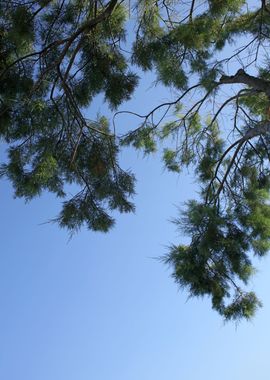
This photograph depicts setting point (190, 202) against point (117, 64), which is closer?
point (190, 202)

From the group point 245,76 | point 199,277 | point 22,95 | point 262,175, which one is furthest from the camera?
point 262,175

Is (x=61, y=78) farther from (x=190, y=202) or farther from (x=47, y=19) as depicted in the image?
(x=190, y=202)

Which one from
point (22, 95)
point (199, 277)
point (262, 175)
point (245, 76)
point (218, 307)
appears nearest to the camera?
point (199, 277)

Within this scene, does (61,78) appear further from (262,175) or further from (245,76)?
(262,175)

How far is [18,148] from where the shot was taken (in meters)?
4.36

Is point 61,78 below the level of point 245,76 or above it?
above

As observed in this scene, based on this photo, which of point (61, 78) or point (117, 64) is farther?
point (117, 64)

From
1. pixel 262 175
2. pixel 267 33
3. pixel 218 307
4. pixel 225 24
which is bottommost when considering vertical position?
pixel 218 307

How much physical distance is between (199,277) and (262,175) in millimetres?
1778

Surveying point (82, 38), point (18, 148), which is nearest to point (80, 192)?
point (18, 148)

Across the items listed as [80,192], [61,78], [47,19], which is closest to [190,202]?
[80,192]

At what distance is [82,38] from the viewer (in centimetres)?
428

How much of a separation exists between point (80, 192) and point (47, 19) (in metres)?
1.65

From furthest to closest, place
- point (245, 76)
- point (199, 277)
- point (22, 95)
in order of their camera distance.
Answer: point (22, 95)
point (245, 76)
point (199, 277)
